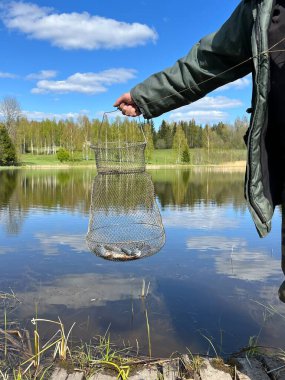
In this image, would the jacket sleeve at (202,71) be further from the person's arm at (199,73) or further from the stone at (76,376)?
the stone at (76,376)

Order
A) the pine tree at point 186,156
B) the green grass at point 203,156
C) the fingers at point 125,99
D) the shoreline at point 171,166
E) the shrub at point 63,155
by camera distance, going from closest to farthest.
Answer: the fingers at point 125,99 < the shoreline at point 171,166 < the pine tree at point 186,156 < the green grass at point 203,156 < the shrub at point 63,155

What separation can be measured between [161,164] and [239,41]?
5340 centimetres

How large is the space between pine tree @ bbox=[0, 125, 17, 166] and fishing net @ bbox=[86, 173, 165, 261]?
44.9 meters

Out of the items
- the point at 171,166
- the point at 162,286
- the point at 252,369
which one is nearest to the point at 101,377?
the point at 252,369

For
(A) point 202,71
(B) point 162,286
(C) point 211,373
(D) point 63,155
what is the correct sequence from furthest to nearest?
(D) point 63,155 < (B) point 162,286 < (C) point 211,373 < (A) point 202,71

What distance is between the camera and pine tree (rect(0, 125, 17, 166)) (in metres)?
55.6

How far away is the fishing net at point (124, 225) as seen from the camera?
491 cm

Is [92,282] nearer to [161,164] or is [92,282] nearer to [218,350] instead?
[218,350]

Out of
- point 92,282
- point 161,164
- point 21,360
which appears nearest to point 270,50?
point 21,360

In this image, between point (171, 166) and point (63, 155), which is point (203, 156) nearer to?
point (171, 166)

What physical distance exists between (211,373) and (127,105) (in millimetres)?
2024

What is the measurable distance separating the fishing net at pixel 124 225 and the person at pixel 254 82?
7.59ft

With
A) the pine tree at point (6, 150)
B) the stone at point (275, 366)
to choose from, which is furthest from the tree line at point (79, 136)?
the stone at point (275, 366)

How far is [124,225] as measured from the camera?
9.19 meters
